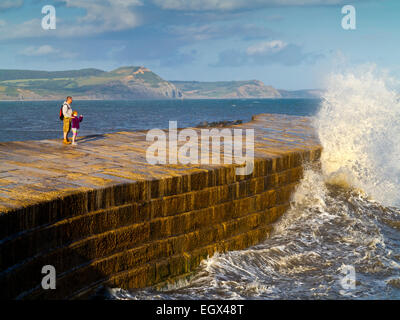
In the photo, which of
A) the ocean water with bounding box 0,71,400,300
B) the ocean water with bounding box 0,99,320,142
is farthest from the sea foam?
the ocean water with bounding box 0,99,320,142

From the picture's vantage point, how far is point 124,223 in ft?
17.5

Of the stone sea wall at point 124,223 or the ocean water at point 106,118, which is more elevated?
the ocean water at point 106,118

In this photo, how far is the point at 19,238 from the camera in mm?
4160

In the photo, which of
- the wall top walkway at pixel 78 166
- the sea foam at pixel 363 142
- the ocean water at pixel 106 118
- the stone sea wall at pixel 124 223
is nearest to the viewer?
the stone sea wall at pixel 124 223

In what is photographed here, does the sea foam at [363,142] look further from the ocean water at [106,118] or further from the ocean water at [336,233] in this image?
the ocean water at [106,118]

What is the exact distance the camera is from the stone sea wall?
170 inches

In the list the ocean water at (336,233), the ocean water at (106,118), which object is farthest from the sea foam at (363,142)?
the ocean water at (106,118)

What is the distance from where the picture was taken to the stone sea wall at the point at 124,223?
431cm

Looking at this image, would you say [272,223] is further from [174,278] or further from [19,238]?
[19,238]

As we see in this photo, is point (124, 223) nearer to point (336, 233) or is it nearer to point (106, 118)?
point (336, 233)

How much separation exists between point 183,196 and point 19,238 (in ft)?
7.86

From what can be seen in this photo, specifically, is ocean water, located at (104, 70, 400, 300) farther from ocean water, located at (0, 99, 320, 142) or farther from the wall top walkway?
ocean water, located at (0, 99, 320, 142)

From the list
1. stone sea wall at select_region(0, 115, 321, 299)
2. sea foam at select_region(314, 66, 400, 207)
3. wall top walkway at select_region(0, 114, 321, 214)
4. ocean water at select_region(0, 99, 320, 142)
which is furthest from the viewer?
ocean water at select_region(0, 99, 320, 142)
